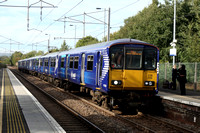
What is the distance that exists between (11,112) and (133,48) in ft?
18.0

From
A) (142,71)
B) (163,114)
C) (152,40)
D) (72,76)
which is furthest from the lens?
(152,40)

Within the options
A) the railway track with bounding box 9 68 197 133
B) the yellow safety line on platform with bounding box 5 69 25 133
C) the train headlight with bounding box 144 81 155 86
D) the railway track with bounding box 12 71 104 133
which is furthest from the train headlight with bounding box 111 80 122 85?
the yellow safety line on platform with bounding box 5 69 25 133

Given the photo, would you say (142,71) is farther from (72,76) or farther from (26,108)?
(72,76)

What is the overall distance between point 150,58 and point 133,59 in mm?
766

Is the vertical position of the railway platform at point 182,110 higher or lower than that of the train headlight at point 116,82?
lower

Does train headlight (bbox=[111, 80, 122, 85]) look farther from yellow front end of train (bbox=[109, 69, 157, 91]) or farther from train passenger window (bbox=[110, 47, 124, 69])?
train passenger window (bbox=[110, 47, 124, 69])

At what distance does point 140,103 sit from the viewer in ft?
36.7

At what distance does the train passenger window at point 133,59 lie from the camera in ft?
36.5

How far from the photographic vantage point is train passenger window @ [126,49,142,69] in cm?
1113

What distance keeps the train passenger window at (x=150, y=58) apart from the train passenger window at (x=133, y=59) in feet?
0.86

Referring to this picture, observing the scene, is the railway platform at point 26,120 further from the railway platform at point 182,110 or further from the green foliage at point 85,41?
the green foliage at point 85,41

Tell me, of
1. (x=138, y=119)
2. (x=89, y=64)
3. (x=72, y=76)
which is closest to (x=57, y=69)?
(x=72, y=76)

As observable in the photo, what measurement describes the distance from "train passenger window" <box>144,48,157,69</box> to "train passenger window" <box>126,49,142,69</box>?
0.86ft

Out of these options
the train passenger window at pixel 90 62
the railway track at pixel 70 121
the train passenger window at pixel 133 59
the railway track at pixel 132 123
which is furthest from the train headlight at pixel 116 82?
the train passenger window at pixel 90 62
